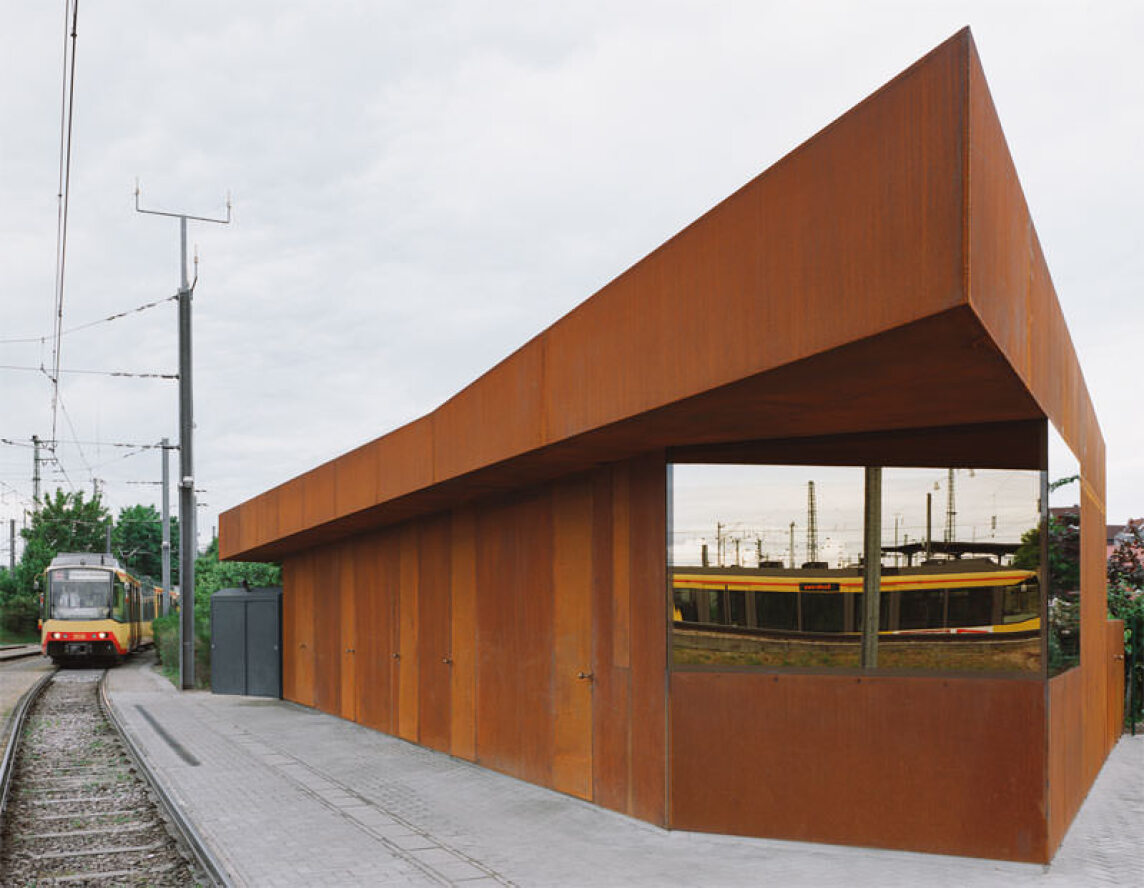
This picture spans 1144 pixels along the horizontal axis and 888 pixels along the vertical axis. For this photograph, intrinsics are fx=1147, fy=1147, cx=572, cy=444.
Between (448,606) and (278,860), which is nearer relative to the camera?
(278,860)

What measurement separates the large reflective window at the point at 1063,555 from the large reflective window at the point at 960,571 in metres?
0.20

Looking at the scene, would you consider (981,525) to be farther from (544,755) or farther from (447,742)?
(447,742)

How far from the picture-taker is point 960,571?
815 centimetres

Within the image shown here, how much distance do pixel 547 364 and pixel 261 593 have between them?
16.1 metres

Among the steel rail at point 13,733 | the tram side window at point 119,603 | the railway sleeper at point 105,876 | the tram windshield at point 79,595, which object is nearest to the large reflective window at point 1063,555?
the railway sleeper at point 105,876

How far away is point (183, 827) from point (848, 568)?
6.02m

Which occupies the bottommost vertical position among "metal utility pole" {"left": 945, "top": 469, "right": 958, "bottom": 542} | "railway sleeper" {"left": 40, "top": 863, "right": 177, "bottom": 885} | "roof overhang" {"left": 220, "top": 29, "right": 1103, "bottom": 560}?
"railway sleeper" {"left": 40, "top": 863, "right": 177, "bottom": 885}

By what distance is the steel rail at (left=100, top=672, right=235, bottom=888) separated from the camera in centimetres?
819

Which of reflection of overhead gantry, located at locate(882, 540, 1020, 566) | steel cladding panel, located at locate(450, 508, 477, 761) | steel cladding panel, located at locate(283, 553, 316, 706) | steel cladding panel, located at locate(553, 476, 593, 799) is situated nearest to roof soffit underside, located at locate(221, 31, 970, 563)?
steel cladding panel, located at locate(553, 476, 593, 799)

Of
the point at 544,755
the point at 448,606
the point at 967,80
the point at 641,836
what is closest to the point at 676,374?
the point at 967,80

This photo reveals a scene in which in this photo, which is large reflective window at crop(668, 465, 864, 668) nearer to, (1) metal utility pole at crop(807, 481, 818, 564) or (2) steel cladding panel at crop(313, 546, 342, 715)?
(1) metal utility pole at crop(807, 481, 818, 564)

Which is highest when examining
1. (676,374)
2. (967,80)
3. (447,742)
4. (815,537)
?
(967,80)

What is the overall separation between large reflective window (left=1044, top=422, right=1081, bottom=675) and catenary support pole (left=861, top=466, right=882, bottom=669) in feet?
3.76

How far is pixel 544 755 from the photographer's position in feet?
37.2
